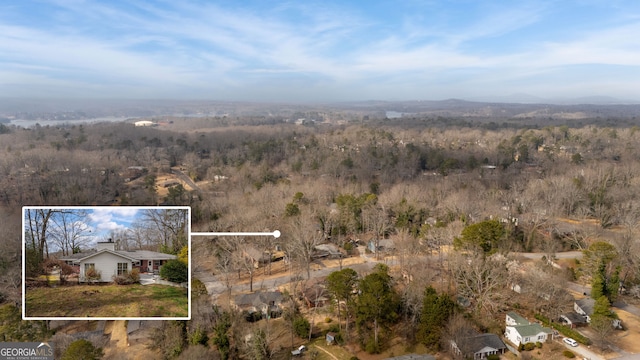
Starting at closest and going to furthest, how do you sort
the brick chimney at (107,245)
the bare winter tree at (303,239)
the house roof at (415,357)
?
1. the brick chimney at (107,245)
2. the house roof at (415,357)
3. the bare winter tree at (303,239)

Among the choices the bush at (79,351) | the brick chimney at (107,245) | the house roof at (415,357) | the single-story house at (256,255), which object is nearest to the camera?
the brick chimney at (107,245)

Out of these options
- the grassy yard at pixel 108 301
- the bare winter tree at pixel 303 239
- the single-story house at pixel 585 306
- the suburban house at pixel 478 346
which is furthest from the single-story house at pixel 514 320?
the grassy yard at pixel 108 301

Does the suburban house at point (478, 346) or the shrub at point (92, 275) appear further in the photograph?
the suburban house at point (478, 346)

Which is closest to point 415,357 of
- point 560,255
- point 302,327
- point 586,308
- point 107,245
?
point 302,327

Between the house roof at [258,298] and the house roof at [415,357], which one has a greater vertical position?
the house roof at [258,298]

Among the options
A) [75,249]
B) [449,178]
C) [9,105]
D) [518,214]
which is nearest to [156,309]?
[75,249]

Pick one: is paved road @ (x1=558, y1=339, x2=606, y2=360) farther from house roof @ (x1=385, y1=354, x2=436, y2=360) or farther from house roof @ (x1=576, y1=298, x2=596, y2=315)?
house roof @ (x1=385, y1=354, x2=436, y2=360)

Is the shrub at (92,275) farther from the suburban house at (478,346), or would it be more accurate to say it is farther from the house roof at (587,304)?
the house roof at (587,304)

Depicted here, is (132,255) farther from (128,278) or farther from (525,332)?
(525,332)
